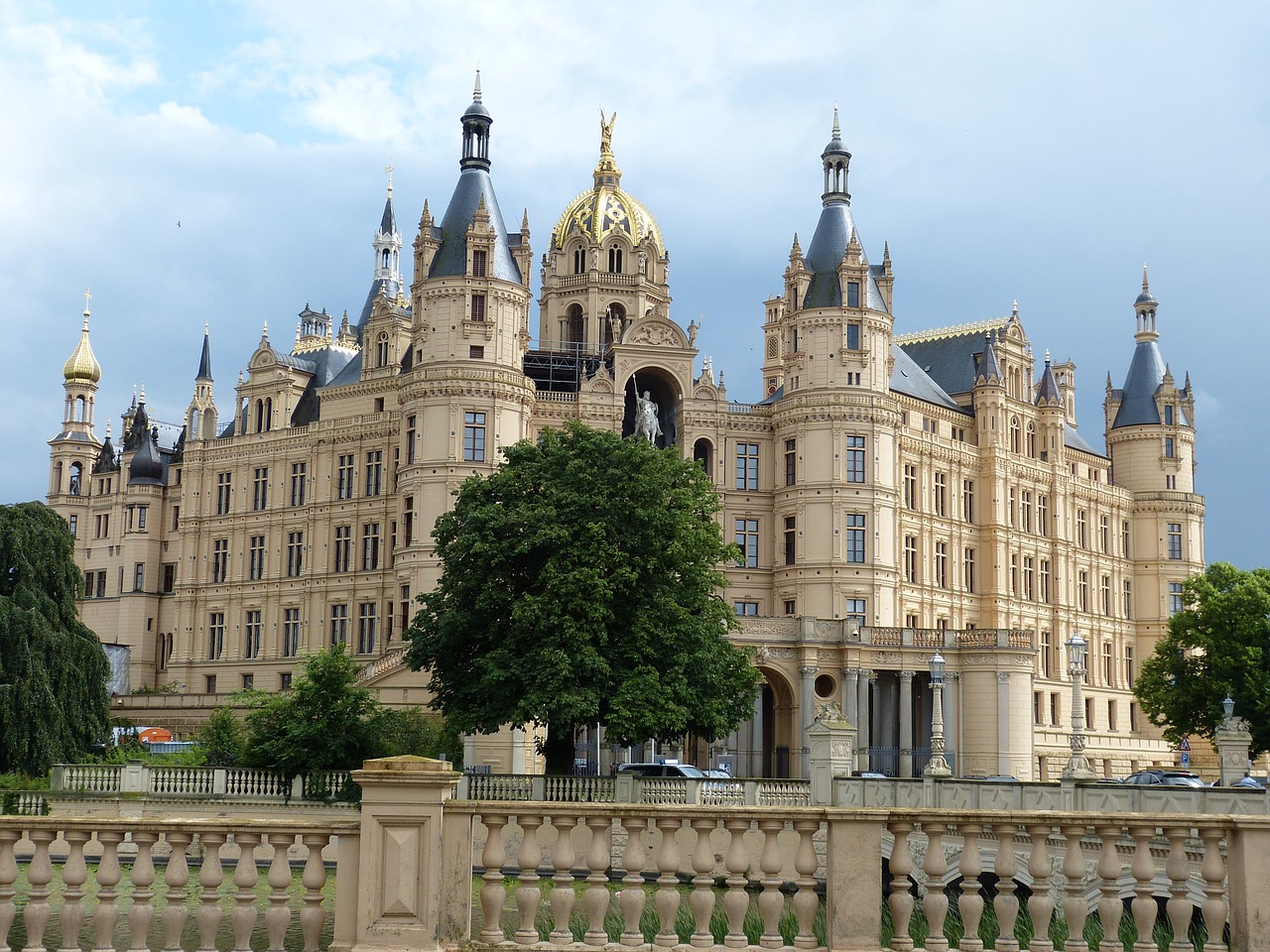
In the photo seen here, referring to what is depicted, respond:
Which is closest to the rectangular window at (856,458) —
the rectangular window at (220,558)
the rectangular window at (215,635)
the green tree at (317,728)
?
the green tree at (317,728)

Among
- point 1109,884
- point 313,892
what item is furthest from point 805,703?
point 313,892

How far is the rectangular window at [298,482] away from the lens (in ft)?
258

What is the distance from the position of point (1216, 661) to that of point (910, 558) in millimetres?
15108

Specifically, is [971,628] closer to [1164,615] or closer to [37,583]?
[1164,615]

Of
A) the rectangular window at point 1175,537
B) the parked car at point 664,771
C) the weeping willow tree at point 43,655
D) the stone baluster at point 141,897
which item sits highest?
the rectangular window at point 1175,537

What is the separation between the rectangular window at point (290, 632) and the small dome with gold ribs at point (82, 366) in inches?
1195

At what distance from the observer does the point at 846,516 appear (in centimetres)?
7075

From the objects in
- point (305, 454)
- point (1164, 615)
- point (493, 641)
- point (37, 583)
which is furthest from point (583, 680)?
point (1164, 615)

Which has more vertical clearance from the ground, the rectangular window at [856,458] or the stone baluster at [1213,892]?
the rectangular window at [856,458]

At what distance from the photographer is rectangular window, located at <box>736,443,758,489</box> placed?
240ft

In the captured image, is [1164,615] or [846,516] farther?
[1164,615]

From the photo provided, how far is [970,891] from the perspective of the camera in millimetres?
11953

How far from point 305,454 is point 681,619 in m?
37.0

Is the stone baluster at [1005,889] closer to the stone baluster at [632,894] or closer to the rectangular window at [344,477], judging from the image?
the stone baluster at [632,894]
